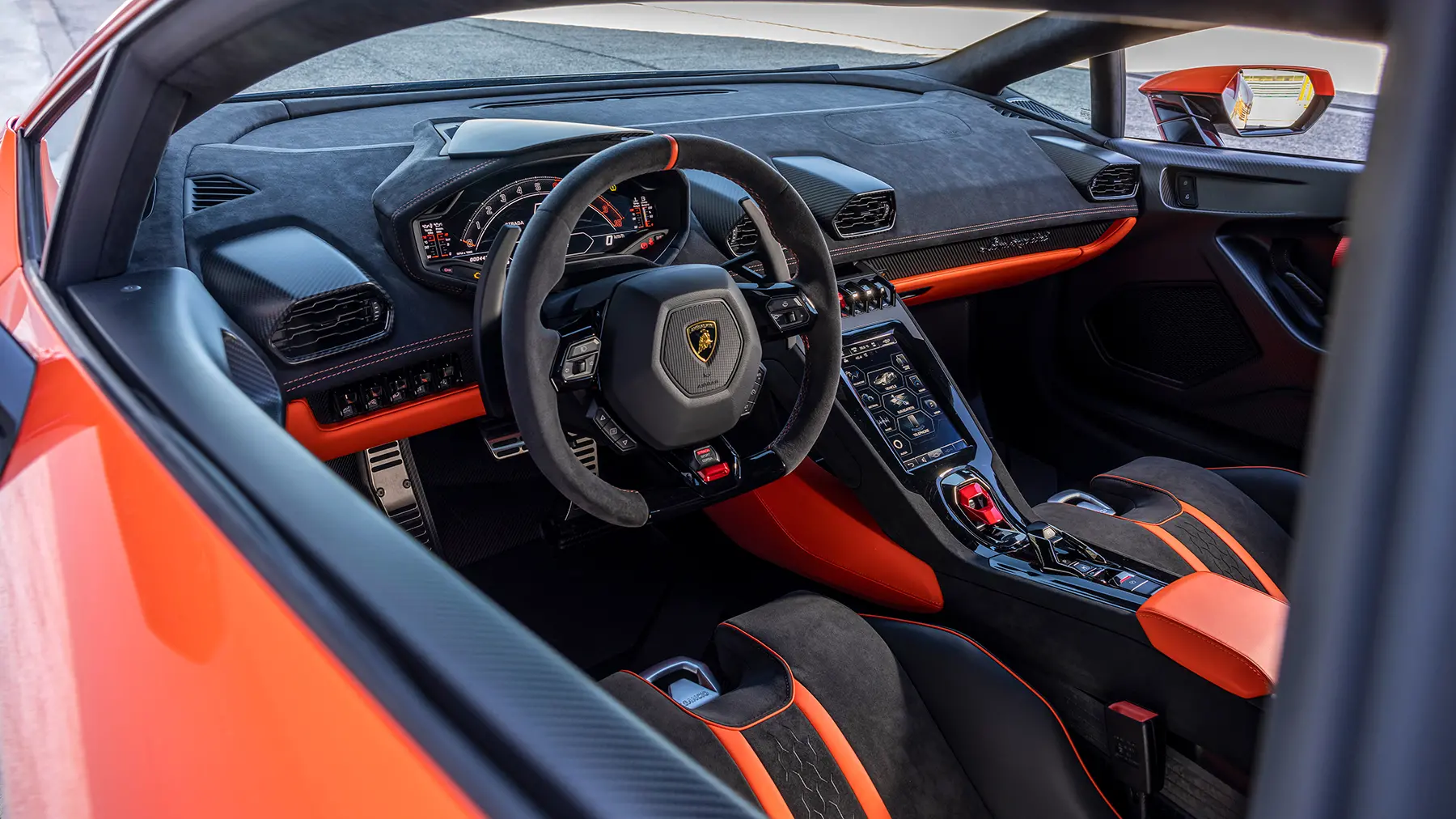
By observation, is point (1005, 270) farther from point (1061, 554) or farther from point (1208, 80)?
point (1061, 554)

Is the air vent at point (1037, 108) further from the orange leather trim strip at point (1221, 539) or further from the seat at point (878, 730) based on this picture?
the seat at point (878, 730)

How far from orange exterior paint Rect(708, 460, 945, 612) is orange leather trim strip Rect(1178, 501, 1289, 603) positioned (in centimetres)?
61

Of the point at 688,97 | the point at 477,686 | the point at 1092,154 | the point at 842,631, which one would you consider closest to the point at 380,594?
the point at 477,686

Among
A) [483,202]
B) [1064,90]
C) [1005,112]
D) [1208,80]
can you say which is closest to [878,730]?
[483,202]

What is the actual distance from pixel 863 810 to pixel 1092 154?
214 centimetres

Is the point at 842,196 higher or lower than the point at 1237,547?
higher

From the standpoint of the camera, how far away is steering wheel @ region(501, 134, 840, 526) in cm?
140

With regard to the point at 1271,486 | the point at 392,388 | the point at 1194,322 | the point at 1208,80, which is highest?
the point at 1208,80

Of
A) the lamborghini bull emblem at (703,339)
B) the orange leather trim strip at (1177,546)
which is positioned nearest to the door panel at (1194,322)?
the orange leather trim strip at (1177,546)

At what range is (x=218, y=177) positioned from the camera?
1965 millimetres

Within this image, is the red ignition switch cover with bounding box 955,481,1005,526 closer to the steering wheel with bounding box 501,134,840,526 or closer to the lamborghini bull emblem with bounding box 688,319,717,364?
the steering wheel with bounding box 501,134,840,526

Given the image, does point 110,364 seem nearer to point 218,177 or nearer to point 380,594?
point 380,594

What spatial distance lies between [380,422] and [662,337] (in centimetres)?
71

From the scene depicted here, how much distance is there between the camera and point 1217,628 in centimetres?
153
